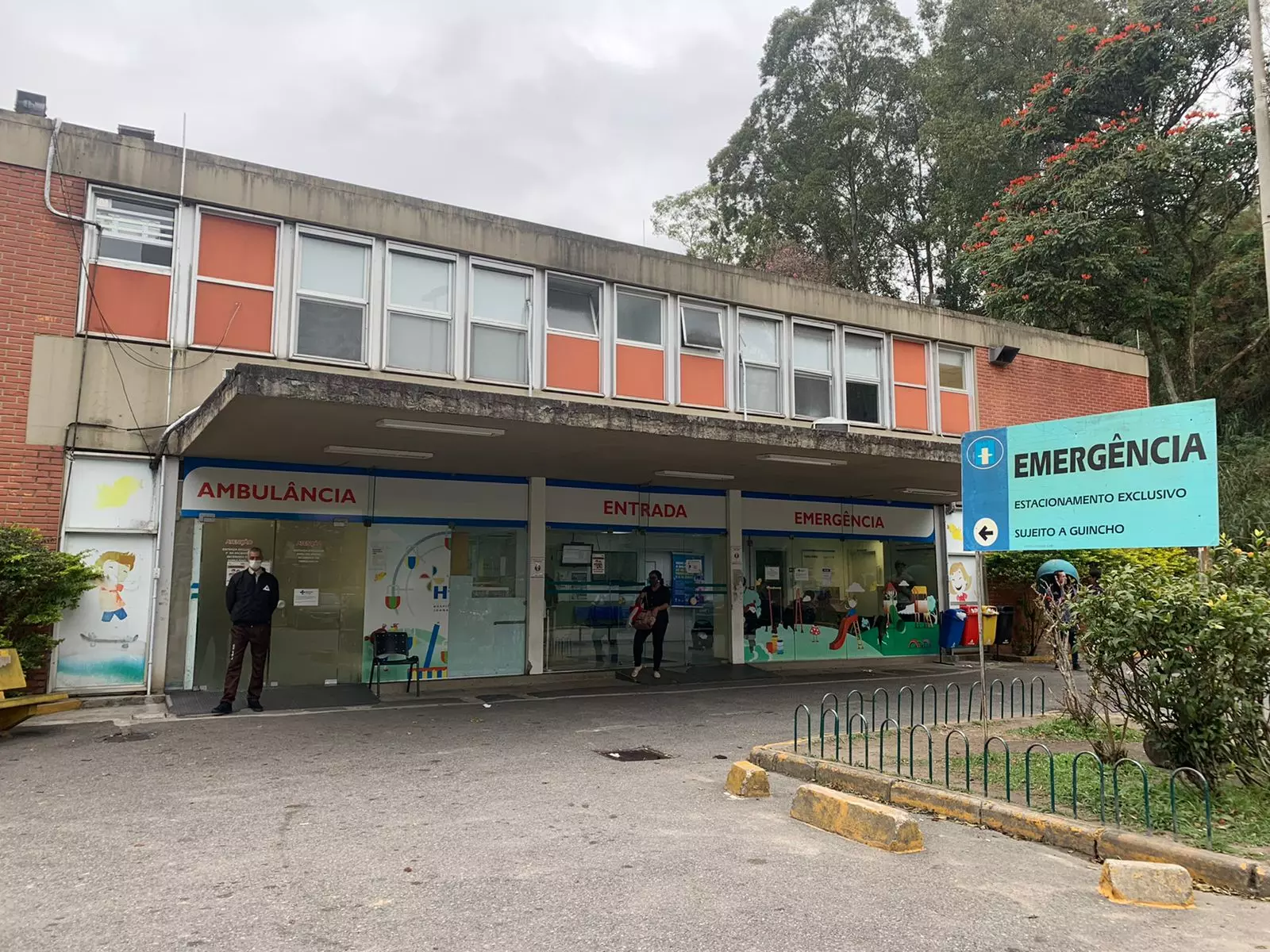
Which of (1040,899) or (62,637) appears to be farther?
(62,637)

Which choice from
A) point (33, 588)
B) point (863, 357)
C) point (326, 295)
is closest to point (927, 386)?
point (863, 357)

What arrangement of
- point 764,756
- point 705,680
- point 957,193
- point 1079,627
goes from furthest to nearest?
1. point 957,193
2. point 705,680
3. point 764,756
4. point 1079,627

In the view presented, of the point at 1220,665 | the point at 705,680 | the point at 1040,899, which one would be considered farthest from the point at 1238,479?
the point at 1040,899

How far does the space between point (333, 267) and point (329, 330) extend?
35.6 inches

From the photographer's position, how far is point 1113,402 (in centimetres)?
2047

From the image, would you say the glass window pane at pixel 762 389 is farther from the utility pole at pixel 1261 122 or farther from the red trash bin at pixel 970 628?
the utility pole at pixel 1261 122

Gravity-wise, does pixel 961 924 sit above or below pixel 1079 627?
below

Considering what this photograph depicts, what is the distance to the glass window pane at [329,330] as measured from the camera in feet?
39.8

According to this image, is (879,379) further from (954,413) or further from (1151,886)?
(1151,886)

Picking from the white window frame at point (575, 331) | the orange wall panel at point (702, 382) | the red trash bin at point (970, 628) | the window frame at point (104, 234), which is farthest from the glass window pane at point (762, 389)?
the window frame at point (104, 234)

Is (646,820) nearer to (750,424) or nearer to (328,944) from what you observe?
(328,944)

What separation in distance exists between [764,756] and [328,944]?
4.76 meters

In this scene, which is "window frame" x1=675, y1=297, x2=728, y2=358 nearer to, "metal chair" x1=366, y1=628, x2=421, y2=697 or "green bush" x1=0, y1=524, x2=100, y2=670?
"metal chair" x1=366, y1=628, x2=421, y2=697

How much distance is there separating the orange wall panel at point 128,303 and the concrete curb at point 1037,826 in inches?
359
